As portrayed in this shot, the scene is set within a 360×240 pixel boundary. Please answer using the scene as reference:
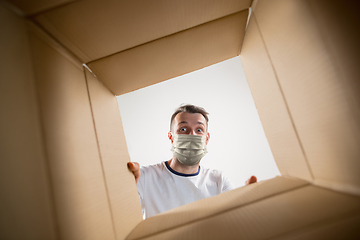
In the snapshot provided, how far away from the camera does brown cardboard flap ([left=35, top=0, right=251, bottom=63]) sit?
1.21 feet

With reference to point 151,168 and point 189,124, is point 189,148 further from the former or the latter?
point 151,168

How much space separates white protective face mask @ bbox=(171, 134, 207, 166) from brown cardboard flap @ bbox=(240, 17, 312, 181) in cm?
73

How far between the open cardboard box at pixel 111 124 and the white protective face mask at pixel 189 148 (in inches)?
30.8

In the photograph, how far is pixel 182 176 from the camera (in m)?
1.43

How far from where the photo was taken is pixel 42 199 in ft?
0.91

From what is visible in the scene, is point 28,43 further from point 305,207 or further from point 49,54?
point 305,207

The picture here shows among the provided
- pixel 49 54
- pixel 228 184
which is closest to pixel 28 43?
pixel 49 54

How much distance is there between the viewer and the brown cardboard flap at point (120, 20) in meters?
0.37

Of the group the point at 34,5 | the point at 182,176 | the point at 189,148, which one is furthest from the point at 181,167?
the point at 34,5

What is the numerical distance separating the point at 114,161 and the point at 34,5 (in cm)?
35

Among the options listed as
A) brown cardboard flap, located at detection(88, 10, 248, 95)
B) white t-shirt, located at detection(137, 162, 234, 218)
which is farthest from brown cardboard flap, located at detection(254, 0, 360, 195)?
white t-shirt, located at detection(137, 162, 234, 218)

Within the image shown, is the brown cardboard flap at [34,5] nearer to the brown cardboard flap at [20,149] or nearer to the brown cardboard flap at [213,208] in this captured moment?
the brown cardboard flap at [20,149]

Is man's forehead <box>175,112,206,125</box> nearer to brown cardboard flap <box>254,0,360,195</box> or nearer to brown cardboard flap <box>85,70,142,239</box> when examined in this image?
brown cardboard flap <box>85,70,142,239</box>

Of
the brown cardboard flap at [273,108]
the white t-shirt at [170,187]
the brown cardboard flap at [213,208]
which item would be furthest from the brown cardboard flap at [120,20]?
the white t-shirt at [170,187]
